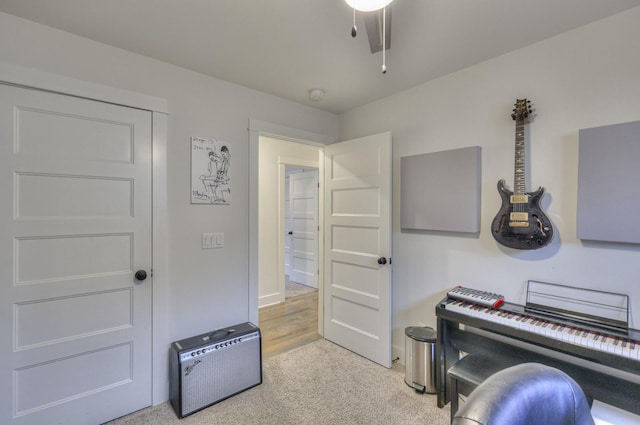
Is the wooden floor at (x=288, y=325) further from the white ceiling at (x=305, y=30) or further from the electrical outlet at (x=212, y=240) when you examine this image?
the white ceiling at (x=305, y=30)

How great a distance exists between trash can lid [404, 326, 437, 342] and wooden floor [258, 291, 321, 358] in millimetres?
1163

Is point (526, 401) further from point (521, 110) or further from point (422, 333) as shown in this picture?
point (521, 110)

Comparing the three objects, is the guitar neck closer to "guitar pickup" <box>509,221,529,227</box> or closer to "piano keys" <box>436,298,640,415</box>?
"guitar pickup" <box>509,221,529,227</box>

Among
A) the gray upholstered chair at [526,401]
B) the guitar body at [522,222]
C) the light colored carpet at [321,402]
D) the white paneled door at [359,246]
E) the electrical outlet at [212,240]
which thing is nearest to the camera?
the gray upholstered chair at [526,401]

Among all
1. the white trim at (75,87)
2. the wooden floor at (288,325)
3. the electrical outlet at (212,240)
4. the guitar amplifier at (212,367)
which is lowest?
the wooden floor at (288,325)

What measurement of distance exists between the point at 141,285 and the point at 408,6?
2.32 m

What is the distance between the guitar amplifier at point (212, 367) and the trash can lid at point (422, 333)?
1189mm

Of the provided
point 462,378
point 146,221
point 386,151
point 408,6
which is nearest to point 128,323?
point 146,221

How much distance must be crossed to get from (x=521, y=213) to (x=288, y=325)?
268 centimetres

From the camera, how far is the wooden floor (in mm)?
2990

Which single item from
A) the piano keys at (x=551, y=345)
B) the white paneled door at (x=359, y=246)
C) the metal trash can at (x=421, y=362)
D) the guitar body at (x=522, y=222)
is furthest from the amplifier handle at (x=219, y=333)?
the guitar body at (x=522, y=222)

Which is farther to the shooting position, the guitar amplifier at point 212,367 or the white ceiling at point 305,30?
the guitar amplifier at point 212,367

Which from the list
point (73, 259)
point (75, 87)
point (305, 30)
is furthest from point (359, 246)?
point (75, 87)

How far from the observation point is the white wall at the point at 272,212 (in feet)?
13.9
